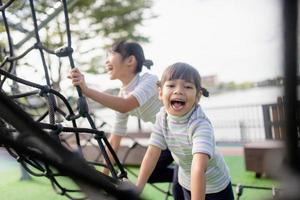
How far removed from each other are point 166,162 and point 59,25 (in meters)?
3.69

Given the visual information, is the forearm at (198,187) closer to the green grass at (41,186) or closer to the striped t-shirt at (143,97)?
the striped t-shirt at (143,97)

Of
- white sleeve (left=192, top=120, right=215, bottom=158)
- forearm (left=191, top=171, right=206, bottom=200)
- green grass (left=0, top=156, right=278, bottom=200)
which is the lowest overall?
green grass (left=0, top=156, right=278, bottom=200)

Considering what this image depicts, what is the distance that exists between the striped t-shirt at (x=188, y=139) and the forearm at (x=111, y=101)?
180mm

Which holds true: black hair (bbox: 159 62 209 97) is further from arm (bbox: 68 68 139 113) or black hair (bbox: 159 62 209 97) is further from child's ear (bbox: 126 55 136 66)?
child's ear (bbox: 126 55 136 66)

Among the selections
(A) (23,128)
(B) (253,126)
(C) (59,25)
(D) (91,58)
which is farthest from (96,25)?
(A) (23,128)

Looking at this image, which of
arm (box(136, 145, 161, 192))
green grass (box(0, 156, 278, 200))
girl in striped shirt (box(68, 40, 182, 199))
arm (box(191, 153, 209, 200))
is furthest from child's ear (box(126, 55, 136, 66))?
green grass (box(0, 156, 278, 200))

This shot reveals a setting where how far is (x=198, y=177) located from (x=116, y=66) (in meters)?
0.80

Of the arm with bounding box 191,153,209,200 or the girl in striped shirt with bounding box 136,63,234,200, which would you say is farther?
the girl in striped shirt with bounding box 136,63,234,200

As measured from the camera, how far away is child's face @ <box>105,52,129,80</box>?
1.54m

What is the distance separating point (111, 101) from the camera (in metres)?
1.32

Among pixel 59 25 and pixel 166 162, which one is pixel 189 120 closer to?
pixel 166 162

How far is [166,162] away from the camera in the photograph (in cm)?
163

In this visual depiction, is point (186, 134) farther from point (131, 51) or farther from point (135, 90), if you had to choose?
point (131, 51)

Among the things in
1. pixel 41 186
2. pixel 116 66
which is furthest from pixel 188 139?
pixel 41 186
